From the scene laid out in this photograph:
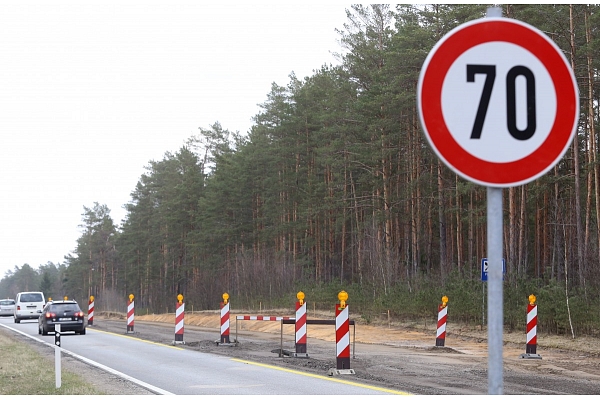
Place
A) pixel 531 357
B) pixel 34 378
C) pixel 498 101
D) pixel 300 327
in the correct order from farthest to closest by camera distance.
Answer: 1. pixel 531 357
2. pixel 300 327
3. pixel 34 378
4. pixel 498 101

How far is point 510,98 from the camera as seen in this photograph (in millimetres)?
3086

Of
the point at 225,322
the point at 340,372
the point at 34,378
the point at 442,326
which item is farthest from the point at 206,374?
the point at 442,326

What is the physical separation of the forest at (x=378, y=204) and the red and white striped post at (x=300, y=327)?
9381 mm

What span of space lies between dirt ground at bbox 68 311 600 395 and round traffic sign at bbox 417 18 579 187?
9482mm

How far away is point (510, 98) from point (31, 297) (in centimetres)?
4732

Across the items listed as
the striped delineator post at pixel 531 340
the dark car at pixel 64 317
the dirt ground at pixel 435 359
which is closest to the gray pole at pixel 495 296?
the dirt ground at pixel 435 359

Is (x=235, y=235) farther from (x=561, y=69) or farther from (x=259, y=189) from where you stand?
(x=561, y=69)

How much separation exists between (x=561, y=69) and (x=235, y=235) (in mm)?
72130

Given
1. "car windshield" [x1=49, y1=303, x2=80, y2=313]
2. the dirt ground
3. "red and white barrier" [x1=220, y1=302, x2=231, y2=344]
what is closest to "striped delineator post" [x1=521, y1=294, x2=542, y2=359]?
the dirt ground

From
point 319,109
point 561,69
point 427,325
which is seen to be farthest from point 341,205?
point 561,69

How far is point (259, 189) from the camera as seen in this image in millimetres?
71812

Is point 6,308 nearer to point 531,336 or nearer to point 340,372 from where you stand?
point 531,336

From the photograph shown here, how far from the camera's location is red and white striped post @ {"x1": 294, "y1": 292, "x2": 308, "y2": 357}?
60.0 ft

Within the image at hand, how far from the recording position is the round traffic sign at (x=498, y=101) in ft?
9.98
